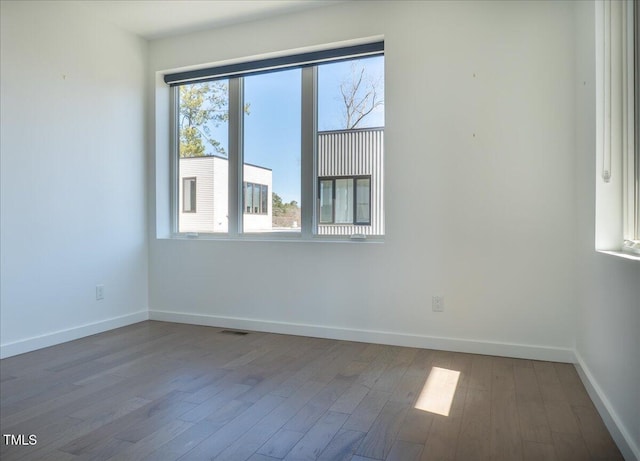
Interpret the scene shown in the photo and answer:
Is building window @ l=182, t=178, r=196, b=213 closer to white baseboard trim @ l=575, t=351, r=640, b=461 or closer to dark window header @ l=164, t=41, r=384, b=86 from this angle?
dark window header @ l=164, t=41, r=384, b=86

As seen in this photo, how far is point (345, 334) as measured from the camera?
11.6 ft

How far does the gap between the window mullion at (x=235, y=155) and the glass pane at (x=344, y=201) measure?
980 millimetres

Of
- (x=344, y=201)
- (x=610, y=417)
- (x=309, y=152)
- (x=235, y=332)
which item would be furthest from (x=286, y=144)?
(x=610, y=417)

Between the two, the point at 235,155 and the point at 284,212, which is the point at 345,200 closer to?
the point at 284,212

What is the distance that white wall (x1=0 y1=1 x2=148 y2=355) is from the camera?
313 cm

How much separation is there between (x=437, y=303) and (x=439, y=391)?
891 millimetres

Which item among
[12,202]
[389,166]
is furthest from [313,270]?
[12,202]

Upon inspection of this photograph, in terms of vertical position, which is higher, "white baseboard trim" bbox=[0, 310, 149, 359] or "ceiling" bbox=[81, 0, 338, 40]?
"ceiling" bbox=[81, 0, 338, 40]

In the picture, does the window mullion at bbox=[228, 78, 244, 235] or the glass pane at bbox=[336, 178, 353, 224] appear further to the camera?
the window mullion at bbox=[228, 78, 244, 235]

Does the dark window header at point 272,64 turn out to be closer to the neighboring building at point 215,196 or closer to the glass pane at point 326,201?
the neighboring building at point 215,196

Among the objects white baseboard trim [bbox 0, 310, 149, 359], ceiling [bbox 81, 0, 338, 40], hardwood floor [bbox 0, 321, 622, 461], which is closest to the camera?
hardwood floor [bbox 0, 321, 622, 461]

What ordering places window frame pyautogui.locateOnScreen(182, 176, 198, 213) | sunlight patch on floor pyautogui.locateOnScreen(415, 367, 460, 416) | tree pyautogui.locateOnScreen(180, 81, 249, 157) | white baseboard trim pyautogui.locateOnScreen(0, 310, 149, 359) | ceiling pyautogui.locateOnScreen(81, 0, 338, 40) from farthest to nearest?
window frame pyautogui.locateOnScreen(182, 176, 198, 213), tree pyautogui.locateOnScreen(180, 81, 249, 157), ceiling pyautogui.locateOnScreen(81, 0, 338, 40), white baseboard trim pyautogui.locateOnScreen(0, 310, 149, 359), sunlight patch on floor pyautogui.locateOnScreen(415, 367, 460, 416)

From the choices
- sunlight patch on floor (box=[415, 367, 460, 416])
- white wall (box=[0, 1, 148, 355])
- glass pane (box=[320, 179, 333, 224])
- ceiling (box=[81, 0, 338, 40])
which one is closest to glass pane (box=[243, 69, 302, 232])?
glass pane (box=[320, 179, 333, 224])

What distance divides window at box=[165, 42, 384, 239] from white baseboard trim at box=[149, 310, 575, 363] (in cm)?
80
